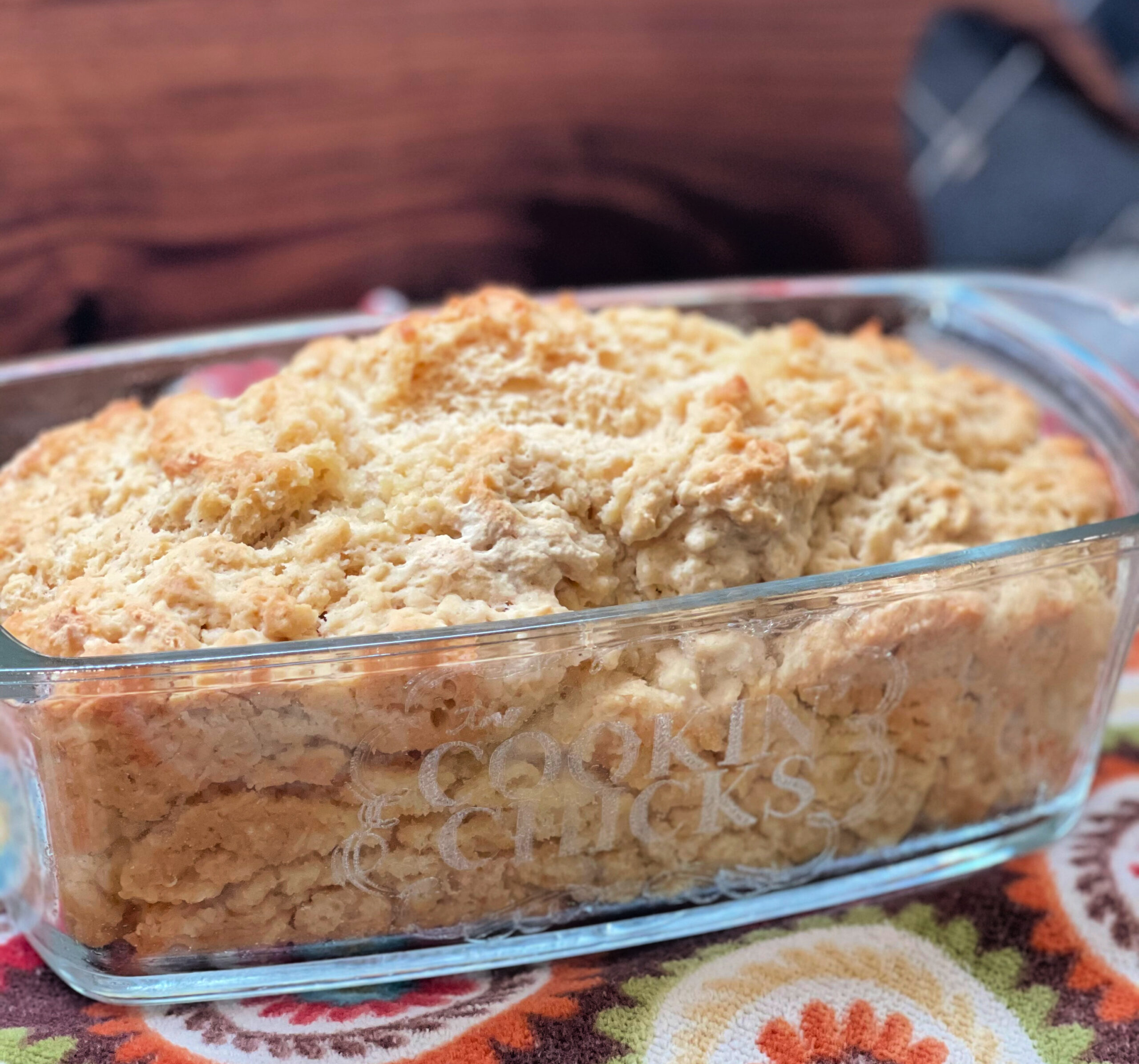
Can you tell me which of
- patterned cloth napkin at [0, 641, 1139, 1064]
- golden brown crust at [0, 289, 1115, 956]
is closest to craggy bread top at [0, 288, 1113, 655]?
golden brown crust at [0, 289, 1115, 956]

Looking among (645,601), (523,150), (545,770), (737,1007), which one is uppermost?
(523,150)

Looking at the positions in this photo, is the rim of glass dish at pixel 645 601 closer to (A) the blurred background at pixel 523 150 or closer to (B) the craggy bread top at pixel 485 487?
(B) the craggy bread top at pixel 485 487

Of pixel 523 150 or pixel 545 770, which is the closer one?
pixel 545 770

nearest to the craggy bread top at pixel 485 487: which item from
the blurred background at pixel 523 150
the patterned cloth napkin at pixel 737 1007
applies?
the patterned cloth napkin at pixel 737 1007

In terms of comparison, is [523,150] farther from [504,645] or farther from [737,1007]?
[737,1007]

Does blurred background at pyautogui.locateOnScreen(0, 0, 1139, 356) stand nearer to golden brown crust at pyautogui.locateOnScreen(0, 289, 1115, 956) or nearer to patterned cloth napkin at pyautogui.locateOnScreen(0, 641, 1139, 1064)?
golden brown crust at pyautogui.locateOnScreen(0, 289, 1115, 956)

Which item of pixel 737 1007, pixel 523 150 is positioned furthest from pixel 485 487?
pixel 523 150
